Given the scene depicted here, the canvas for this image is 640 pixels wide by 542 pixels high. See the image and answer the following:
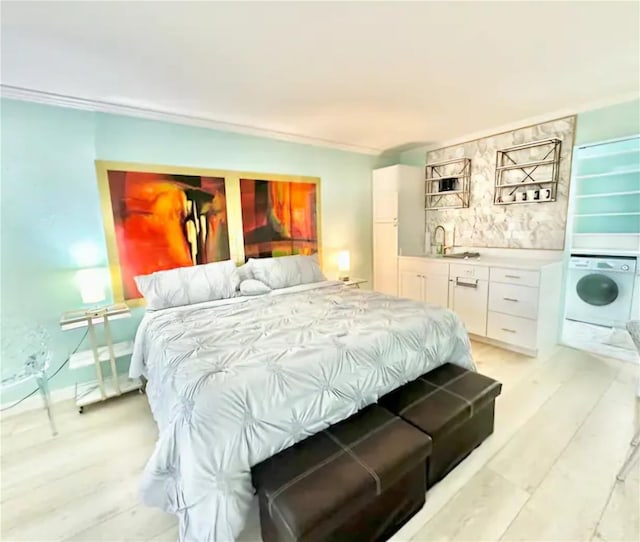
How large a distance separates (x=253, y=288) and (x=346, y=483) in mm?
1978

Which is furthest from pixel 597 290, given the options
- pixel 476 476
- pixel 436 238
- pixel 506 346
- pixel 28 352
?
pixel 28 352

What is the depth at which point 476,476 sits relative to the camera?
1.64 meters

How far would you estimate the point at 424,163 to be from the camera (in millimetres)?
4312

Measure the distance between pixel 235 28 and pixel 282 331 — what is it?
1.69 m

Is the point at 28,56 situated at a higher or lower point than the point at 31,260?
higher

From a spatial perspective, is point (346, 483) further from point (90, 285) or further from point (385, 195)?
point (385, 195)

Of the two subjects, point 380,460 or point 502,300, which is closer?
point 380,460

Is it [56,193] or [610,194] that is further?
[610,194]

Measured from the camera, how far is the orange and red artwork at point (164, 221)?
2.69 metres

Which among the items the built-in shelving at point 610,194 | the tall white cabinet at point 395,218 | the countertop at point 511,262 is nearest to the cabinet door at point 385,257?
the tall white cabinet at point 395,218

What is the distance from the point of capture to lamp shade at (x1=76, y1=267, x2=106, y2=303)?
→ 233cm

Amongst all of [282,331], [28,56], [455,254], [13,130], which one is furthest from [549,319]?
[13,130]

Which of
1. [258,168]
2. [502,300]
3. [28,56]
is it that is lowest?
[502,300]

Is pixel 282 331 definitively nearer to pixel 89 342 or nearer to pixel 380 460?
pixel 380 460
